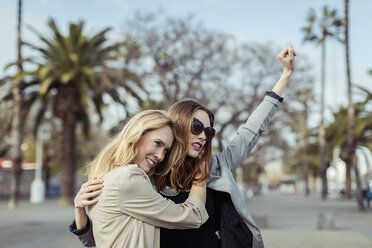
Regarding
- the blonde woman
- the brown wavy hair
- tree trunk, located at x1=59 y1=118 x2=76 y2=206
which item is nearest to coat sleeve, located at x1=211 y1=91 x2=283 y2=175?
the brown wavy hair

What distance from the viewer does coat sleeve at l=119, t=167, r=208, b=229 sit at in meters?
2.08

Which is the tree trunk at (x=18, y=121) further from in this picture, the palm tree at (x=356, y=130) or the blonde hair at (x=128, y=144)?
the blonde hair at (x=128, y=144)

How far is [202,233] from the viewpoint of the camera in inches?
97.7

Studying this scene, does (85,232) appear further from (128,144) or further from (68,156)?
A: (68,156)

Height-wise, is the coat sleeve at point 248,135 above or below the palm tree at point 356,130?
below

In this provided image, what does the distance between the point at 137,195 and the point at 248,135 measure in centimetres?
98

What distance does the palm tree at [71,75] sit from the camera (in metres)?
21.4

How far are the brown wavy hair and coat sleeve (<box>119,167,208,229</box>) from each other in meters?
0.34

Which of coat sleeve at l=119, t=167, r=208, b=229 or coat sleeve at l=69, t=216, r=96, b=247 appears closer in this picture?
coat sleeve at l=119, t=167, r=208, b=229

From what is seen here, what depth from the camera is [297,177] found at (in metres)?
90.2

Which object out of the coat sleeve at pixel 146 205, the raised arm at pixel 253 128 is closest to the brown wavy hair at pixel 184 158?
the raised arm at pixel 253 128

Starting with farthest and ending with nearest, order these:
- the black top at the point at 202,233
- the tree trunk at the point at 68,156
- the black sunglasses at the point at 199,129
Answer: the tree trunk at the point at 68,156
the black sunglasses at the point at 199,129
the black top at the point at 202,233

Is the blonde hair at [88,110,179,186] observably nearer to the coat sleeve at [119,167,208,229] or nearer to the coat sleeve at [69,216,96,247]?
the coat sleeve at [119,167,208,229]

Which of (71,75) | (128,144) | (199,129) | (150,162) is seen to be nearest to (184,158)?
(199,129)
